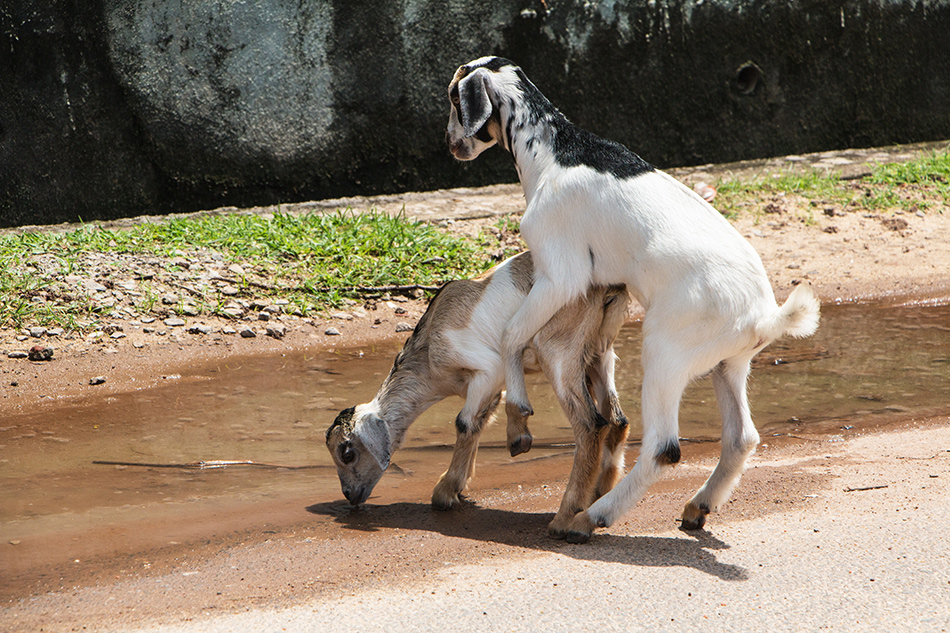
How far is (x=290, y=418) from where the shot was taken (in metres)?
5.39

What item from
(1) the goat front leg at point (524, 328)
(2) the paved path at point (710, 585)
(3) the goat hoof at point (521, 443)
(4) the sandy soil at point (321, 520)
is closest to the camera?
(2) the paved path at point (710, 585)

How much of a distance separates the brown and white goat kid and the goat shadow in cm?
10

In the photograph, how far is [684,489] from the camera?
4430 mm

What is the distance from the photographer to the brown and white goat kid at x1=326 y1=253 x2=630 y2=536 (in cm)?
409

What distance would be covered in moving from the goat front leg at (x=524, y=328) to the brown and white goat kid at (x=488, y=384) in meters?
0.04

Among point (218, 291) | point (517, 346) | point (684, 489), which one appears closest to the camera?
point (517, 346)

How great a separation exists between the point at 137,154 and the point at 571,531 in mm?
6364

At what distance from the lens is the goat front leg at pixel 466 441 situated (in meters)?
4.30

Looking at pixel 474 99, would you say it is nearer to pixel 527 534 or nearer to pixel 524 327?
pixel 524 327

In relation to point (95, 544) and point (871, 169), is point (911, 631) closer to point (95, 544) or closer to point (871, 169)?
point (95, 544)

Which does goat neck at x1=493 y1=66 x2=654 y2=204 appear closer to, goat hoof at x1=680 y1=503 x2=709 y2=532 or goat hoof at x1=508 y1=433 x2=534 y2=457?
goat hoof at x1=508 y1=433 x2=534 y2=457

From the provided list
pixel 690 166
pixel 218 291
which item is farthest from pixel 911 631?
pixel 690 166

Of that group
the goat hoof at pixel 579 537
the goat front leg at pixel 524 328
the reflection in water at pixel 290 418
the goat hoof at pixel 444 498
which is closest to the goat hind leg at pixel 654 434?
the goat hoof at pixel 579 537

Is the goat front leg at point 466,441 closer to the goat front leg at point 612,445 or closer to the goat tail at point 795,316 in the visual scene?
the goat front leg at point 612,445
